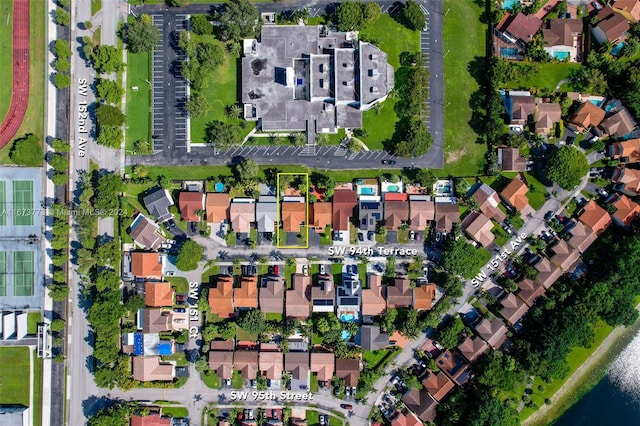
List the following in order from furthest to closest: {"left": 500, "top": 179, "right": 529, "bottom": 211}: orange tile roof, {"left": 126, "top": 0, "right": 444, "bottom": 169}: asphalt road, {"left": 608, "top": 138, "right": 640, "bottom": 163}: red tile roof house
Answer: {"left": 126, "top": 0, "right": 444, "bottom": 169}: asphalt road, {"left": 500, "top": 179, "right": 529, "bottom": 211}: orange tile roof, {"left": 608, "top": 138, "right": 640, "bottom": 163}: red tile roof house

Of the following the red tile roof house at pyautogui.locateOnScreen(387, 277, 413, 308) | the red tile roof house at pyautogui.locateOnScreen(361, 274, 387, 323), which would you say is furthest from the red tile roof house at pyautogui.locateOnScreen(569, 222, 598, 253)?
the red tile roof house at pyautogui.locateOnScreen(361, 274, 387, 323)

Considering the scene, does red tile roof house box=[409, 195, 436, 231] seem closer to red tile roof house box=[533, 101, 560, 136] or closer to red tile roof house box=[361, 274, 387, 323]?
red tile roof house box=[361, 274, 387, 323]

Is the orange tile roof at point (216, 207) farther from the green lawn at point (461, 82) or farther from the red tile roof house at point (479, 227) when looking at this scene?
the red tile roof house at point (479, 227)

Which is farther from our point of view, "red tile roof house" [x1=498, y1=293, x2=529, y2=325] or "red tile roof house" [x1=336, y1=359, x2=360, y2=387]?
Result: "red tile roof house" [x1=336, y1=359, x2=360, y2=387]

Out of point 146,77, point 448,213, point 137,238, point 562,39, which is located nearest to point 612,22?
point 562,39

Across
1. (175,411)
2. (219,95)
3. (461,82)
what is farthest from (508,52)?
(175,411)

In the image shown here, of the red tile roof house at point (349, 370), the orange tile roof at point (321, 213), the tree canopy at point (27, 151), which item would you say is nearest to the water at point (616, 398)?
the red tile roof house at point (349, 370)
